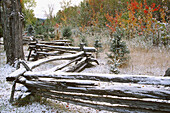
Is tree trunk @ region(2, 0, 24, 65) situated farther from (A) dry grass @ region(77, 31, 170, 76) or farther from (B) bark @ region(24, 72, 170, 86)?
(B) bark @ region(24, 72, 170, 86)

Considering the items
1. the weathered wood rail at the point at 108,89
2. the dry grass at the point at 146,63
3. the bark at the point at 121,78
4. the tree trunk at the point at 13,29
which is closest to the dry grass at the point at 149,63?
the dry grass at the point at 146,63

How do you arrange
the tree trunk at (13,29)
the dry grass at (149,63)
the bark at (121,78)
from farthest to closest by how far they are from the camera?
the tree trunk at (13,29) < the dry grass at (149,63) < the bark at (121,78)

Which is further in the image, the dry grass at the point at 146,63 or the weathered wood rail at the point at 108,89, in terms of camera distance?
the dry grass at the point at 146,63

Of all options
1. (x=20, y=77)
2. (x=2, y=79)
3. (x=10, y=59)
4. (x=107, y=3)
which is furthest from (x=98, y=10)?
(x=20, y=77)

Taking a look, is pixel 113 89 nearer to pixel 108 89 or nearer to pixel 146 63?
pixel 108 89

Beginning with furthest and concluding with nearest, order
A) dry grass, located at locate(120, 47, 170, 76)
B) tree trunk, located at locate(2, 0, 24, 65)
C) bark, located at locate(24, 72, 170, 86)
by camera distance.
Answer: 1. tree trunk, located at locate(2, 0, 24, 65)
2. dry grass, located at locate(120, 47, 170, 76)
3. bark, located at locate(24, 72, 170, 86)

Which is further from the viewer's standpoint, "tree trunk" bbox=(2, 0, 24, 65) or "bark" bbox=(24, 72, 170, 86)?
"tree trunk" bbox=(2, 0, 24, 65)

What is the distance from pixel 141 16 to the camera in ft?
30.2

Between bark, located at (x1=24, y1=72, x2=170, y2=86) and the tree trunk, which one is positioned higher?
the tree trunk

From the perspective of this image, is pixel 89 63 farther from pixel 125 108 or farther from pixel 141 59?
pixel 125 108

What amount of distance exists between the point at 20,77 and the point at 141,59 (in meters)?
4.51

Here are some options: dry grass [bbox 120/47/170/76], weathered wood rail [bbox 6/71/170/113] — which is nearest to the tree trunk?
weathered wood rail [bbox 6/71/170/113]

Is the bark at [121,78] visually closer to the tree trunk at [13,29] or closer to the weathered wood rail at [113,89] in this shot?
the weathered wood rail at [113,89]

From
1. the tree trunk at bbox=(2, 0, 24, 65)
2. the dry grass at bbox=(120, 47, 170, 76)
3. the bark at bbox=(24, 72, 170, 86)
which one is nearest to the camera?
the bark at bbox=(24, 72, 170, 86)
